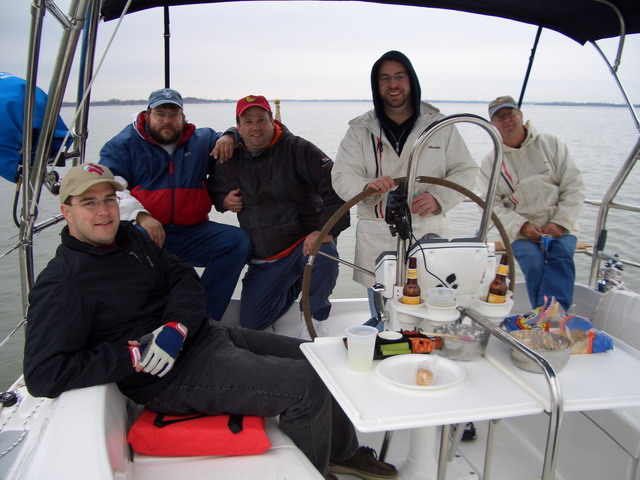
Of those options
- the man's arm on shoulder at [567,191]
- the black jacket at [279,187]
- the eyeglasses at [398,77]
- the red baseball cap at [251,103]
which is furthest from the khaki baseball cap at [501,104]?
the red baseball cap at [251,103]

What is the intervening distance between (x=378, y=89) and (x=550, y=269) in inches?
50.2

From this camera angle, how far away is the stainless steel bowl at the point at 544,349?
4.33 feet

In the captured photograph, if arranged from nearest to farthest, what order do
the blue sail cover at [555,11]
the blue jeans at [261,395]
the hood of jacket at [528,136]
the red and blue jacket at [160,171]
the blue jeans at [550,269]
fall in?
the blue jeans at [261,395]
the blue sail cover at [555,11]
the blue jeans at [550,269]
the red and blue jacket at [160,171]
the hood of jacket at [528,136]

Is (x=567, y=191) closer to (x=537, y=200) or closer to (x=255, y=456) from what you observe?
(x=537, y=200)

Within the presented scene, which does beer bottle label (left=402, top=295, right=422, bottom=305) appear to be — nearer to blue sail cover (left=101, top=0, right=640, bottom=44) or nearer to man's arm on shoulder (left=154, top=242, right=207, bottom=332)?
man's arm on shoulder (left=154, top=242, right=207, bottom=332)

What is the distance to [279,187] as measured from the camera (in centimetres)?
280

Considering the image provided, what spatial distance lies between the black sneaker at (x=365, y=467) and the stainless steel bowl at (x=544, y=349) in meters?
0.65

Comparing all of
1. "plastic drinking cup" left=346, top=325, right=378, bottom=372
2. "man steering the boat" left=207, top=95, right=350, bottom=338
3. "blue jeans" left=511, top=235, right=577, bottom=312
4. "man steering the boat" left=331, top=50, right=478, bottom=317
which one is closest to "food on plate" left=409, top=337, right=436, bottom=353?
"plastic drinking cup" left=346, top=325, right=378, bottom=372

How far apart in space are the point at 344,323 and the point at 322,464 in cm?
148

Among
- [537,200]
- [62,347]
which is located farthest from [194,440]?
[537,200]

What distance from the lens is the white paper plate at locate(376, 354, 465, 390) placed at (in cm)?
129

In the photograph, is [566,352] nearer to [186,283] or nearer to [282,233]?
[186,283]

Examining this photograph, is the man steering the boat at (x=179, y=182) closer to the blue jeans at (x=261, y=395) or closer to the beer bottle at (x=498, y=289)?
the blue jeans at (x=261, y=395)

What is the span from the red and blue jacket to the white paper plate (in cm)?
179
